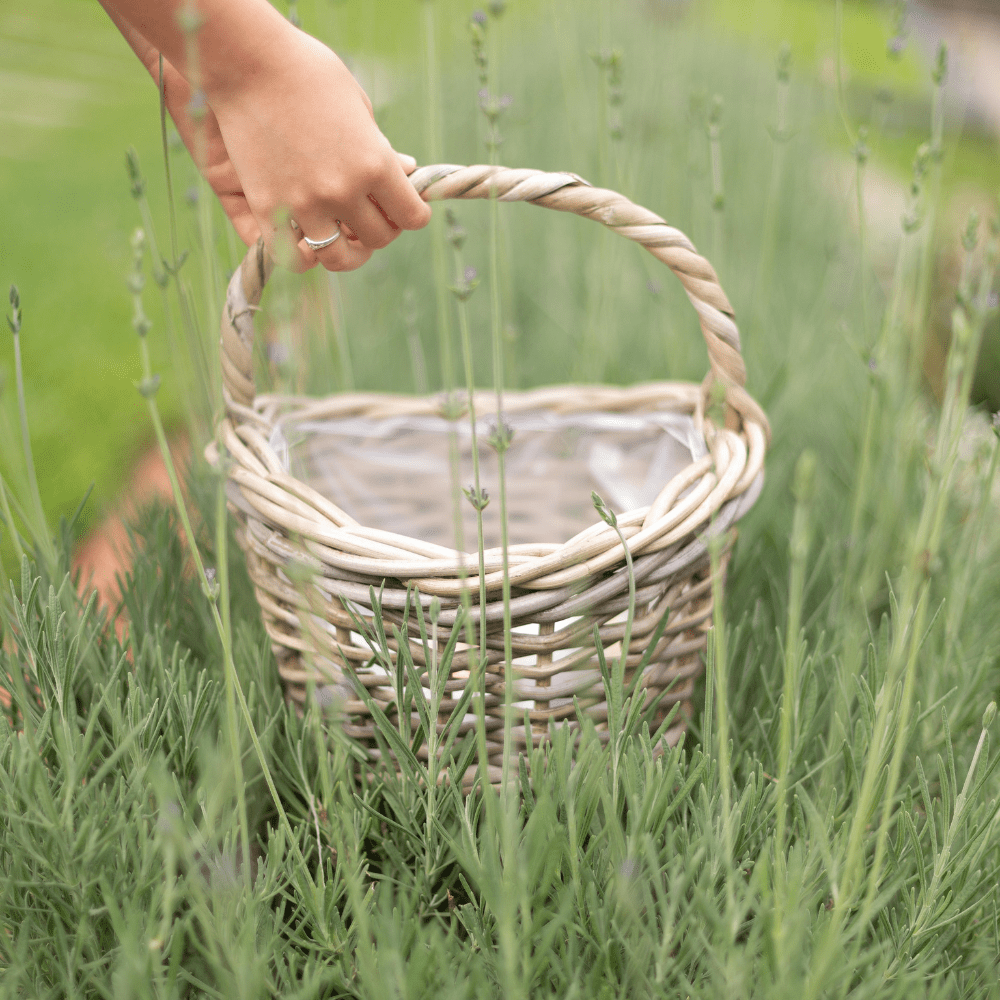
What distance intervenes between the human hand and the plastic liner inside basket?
1.21 feet

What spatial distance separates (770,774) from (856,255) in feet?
4.99

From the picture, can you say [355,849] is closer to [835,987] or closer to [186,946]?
[186,946]

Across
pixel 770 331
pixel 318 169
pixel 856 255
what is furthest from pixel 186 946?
pixel 856 255

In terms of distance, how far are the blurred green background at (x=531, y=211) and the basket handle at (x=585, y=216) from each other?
0.48 ft

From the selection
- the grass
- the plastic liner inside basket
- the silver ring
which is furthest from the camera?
the plastic liner inside basket

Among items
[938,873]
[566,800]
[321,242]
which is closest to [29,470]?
[321,242]

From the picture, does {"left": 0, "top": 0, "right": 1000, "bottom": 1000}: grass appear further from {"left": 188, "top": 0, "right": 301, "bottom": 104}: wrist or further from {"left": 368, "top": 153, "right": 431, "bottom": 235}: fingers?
{"left": 188, "top": 0, "right": 301, "bottom": 104}: wrist

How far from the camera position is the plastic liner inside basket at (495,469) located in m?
1.11

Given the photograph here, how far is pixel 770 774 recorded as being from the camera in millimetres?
758

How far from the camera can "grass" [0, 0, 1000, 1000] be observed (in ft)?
1.67

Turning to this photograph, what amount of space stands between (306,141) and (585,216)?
0.84 ft

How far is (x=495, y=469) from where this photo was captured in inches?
49.3

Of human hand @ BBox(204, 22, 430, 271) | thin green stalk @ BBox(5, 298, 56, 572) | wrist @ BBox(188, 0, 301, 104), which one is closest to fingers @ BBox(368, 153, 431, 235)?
human hand @ BBox(204, 22, 430, 271)

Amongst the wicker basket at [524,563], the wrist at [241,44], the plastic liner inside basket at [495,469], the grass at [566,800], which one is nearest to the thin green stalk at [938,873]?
the grass at [566,800]
